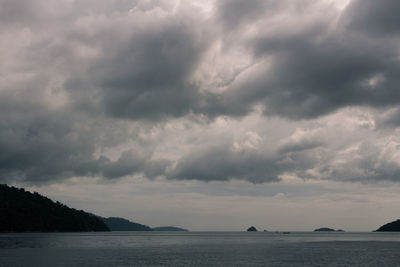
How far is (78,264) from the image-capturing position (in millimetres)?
107000

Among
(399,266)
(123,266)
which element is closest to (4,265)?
(123,266)

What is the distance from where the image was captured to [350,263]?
112938mm

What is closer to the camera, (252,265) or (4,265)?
(4,265)

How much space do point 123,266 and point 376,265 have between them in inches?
2617

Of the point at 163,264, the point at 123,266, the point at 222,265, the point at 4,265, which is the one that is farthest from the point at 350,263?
the point at 4,265

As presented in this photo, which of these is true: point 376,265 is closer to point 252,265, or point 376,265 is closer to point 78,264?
point 252,265

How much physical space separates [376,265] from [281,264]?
24905 millimetres

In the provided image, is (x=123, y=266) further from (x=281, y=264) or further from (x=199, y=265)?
(x=281, y=264)

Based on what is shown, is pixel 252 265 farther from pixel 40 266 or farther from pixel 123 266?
pixel 40 266

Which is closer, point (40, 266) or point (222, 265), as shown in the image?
point (40, 266)

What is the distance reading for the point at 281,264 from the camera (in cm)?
10894

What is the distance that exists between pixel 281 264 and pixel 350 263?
20578mm

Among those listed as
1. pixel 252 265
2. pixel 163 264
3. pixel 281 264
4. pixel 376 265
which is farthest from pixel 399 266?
pixel 163 264

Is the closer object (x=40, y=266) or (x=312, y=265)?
(x=40, y=266)
